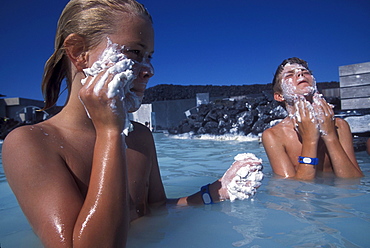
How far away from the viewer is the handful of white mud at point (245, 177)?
167 centimetres

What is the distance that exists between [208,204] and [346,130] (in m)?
1.84

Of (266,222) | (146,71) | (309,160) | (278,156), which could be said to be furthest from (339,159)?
(146,71)

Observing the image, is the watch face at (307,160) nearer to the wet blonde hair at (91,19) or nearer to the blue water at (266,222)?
the blue water at (266,222)

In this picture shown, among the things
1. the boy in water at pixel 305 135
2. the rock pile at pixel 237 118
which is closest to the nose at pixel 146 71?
the boy in water at pixel 305 135

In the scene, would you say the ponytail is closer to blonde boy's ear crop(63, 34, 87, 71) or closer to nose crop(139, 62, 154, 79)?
blonde boy's ear crop(63, 34, 87, 71)

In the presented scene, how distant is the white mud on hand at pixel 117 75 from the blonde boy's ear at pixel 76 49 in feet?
0.33

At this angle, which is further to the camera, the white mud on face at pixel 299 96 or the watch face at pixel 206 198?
the white mud on face at pixel 299 96

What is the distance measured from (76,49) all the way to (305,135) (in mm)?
2106

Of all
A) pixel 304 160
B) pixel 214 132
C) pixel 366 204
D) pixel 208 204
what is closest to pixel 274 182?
pixel 304 160

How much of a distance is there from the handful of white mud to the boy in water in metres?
1.11

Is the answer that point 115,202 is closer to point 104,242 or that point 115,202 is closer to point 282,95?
point 104,242

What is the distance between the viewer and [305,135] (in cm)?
265

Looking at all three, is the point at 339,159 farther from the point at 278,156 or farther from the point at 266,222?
the point at 266,222

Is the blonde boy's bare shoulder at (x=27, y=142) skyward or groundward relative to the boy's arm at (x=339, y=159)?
skyward
